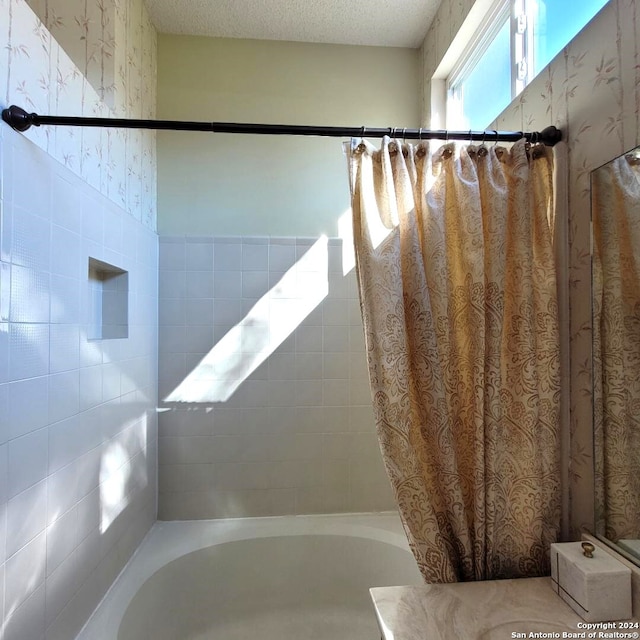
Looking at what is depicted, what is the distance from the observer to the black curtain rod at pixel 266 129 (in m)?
1.02

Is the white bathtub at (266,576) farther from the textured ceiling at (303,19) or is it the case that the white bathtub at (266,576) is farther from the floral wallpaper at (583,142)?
the textured ceiling at (303,19)

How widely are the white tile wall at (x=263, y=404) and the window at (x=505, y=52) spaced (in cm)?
101

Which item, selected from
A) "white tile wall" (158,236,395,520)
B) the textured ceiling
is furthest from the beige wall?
"white tile wall" (158,236,395,520)

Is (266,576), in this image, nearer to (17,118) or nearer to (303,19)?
(17,118)

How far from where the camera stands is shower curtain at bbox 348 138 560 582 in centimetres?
111

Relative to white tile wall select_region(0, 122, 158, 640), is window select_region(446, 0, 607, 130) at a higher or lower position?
higher

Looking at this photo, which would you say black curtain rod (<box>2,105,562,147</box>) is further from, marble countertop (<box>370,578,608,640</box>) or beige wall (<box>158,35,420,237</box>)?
marble countertop (<box>370,578,608,640</box>)

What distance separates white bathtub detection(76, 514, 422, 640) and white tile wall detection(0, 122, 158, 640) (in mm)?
235

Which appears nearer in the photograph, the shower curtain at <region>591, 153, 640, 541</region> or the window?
the shower curtain at <region>591, 153, 640, 541</region>

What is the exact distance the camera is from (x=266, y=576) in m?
1.90

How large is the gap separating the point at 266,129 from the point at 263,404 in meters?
1.45

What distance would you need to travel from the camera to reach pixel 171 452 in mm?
2092

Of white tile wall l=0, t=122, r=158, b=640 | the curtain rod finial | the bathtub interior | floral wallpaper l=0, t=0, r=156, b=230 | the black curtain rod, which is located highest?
floral wallpaper l=0, t=0, r=156, b=230

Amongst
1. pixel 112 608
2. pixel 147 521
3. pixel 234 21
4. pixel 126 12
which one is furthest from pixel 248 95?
pixel 112 608
